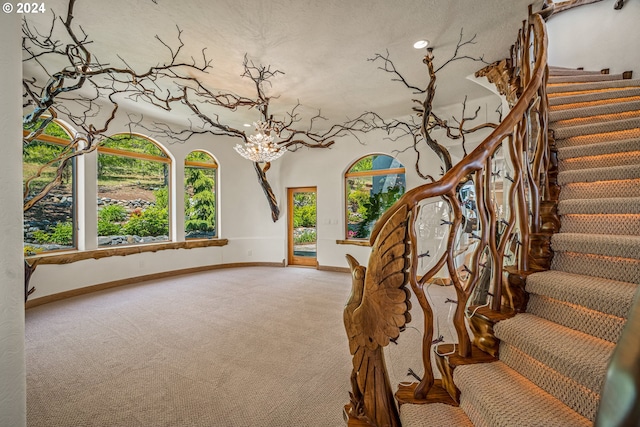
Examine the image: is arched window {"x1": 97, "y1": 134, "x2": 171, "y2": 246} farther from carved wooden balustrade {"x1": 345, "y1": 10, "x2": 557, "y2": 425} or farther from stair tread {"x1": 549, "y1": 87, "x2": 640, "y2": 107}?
stair tread {"x1": 549, "y1": 87, "x2": 640, "y2": 107}

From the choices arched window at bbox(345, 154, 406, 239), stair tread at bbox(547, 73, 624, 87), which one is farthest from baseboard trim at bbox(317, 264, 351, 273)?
stair tread at bbox(547, 73, 624, 87)

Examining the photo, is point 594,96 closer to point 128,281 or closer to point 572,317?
point 572,317

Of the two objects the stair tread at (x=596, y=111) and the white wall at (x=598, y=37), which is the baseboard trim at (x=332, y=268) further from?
the white wall at (x=598, y=37)

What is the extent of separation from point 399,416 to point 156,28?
394 cm

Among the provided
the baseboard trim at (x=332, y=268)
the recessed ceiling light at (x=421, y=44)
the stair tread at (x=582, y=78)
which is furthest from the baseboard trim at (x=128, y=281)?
the stair tread at (x=582, y=78)

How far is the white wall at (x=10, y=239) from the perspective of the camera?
0.90 meters

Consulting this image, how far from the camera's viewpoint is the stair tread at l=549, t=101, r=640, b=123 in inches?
91.4

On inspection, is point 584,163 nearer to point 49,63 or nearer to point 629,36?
point 629,36

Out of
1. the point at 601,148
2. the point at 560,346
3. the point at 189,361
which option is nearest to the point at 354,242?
the point at 189,361

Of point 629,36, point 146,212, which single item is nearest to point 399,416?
point 629,36

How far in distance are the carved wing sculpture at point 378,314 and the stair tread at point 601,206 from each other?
1.36m

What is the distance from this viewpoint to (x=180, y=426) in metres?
1.78

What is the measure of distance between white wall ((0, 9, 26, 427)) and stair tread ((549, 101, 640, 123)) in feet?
11.9

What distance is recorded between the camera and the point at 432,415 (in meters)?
1.32
